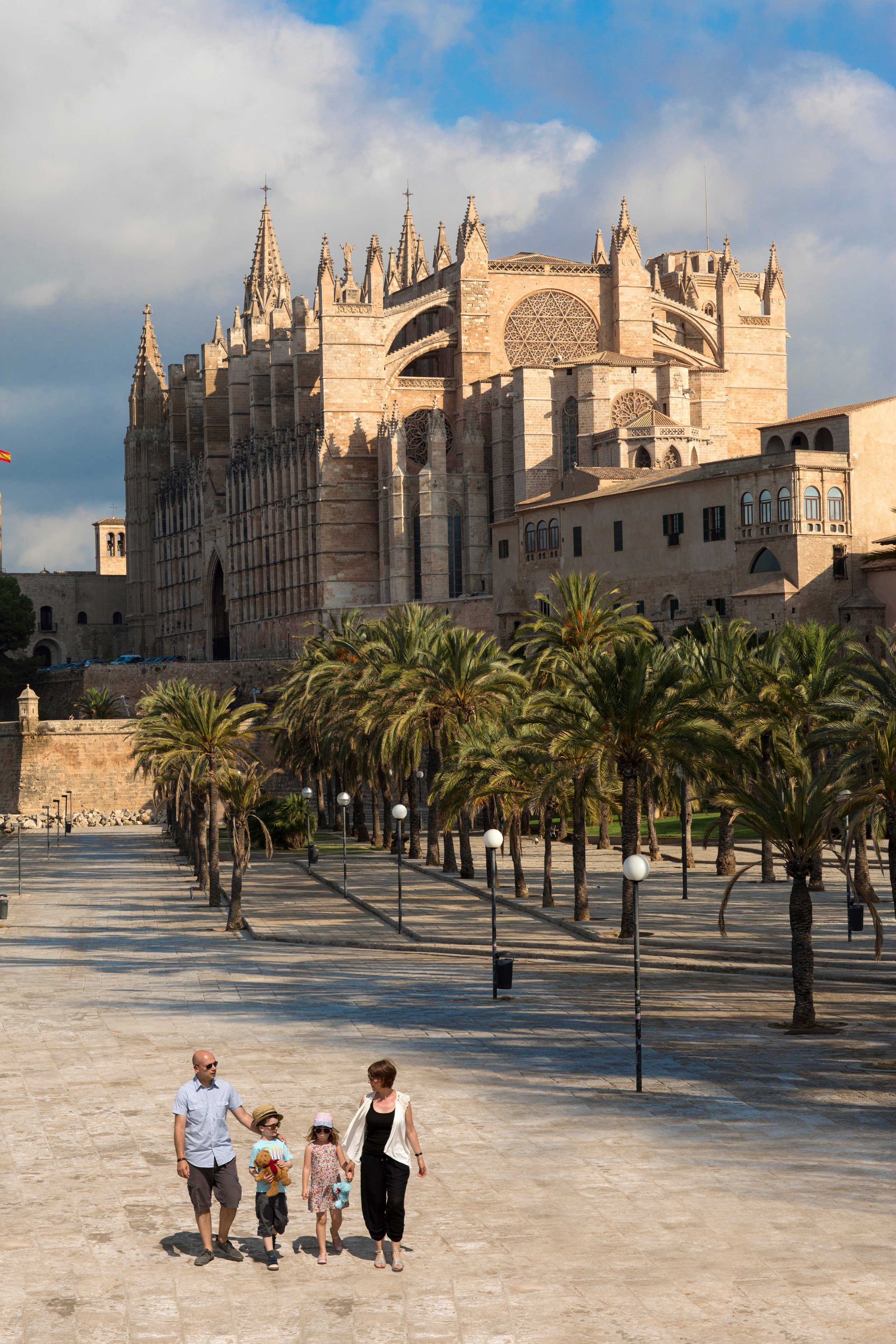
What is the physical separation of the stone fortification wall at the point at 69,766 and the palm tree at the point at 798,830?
159ft

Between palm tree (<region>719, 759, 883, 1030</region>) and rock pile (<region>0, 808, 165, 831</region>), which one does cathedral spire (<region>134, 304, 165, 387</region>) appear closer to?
rock pile (<region>0, 808, 165, 831</region>)

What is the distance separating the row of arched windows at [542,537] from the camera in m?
59.8

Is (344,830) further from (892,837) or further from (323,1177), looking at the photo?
(323,1177)

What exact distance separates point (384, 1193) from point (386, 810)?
4242 centimetres

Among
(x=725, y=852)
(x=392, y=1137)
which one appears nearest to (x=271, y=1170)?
(x=392, y=1137)

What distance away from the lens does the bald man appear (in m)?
9.63

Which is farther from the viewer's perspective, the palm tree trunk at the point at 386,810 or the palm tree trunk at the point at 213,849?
the palm tree trunk at the point at 386,810

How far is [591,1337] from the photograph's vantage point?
8.26 m

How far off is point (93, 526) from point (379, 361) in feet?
220

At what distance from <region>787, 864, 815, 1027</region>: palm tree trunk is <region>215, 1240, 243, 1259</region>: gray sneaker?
931 centimetres

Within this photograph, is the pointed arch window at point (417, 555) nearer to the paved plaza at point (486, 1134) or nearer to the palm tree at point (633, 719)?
the paved plaza at point (486, 1134)

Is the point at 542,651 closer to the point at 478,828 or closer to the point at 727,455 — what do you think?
the point at 478,828

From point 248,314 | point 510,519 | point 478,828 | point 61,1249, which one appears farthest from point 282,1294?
point 248,314

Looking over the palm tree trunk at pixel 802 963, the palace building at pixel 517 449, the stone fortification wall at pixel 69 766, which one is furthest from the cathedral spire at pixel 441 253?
the palm tree trunk at pixel 802 963
